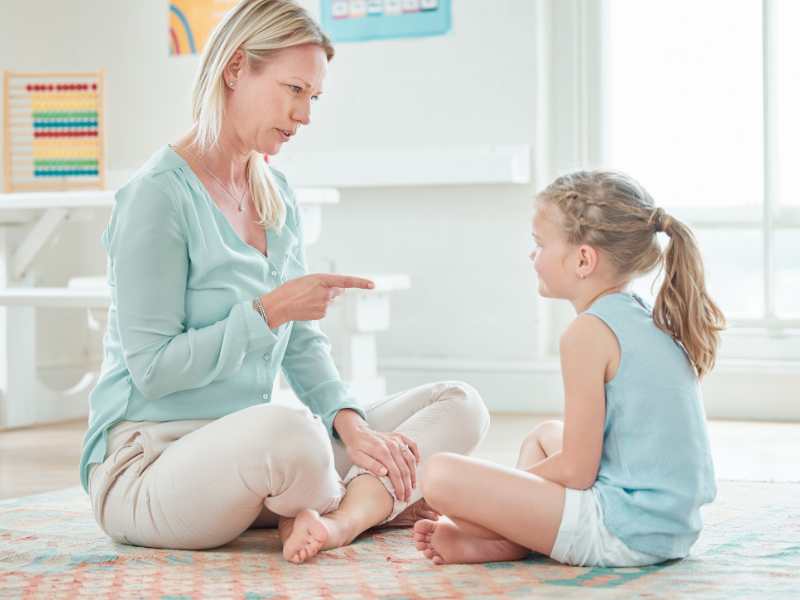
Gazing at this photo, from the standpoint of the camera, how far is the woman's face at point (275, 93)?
5.66 ft

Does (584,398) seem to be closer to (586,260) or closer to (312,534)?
(586,260)

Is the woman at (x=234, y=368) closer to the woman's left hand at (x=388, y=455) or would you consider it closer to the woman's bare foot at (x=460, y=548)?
the woman's left hand at (x=388, y=455)

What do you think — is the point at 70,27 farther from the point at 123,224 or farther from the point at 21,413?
the point at 123,224

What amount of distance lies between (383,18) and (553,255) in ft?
6.78

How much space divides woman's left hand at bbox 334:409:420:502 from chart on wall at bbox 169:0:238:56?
224 cm

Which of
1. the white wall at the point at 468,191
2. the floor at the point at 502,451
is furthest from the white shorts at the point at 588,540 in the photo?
the white wall at the point at 468,191

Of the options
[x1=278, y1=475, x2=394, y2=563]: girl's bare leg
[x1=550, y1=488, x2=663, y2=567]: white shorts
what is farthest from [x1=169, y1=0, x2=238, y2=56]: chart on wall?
[x1=550, y1=488, x2=663, y2=567]: white shorts

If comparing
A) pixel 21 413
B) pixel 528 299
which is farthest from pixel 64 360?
pixel 528 299

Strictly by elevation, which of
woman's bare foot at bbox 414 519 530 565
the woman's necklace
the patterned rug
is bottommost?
the patterned rug

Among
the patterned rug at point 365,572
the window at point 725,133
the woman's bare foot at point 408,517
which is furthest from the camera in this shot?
the window at point 725,133

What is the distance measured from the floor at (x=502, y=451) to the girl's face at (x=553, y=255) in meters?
0.88

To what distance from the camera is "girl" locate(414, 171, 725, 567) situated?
151 centimetres

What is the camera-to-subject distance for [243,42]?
5.63 feet

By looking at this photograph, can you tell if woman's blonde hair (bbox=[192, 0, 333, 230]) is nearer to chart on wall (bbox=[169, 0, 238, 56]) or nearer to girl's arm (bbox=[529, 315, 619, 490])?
girl's arm (bbox=[529, 315, 619, 490])
